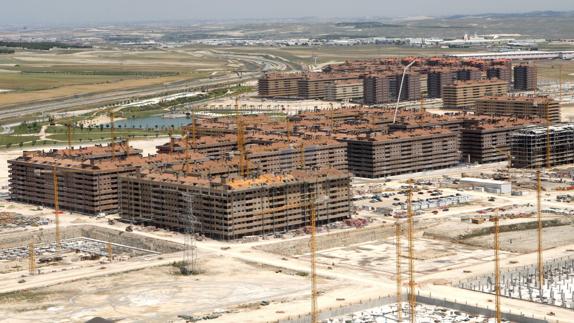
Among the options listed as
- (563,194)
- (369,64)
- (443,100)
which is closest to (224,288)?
(563,194)

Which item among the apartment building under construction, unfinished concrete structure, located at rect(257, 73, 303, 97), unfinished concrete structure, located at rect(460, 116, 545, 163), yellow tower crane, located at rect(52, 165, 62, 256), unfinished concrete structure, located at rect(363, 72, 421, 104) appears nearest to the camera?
yellow tower crane, located at rect(52, 165, 62, 256)

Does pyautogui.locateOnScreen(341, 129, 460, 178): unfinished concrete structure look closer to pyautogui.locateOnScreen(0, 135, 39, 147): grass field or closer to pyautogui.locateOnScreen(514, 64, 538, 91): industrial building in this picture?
pyautogui.locateOnScreen(0, 135, 39, 147): grass field

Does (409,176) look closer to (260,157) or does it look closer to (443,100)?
(260,157)

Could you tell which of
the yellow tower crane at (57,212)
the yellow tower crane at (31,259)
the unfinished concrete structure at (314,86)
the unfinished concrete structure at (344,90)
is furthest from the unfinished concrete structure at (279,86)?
the yellow tower crane at (31,259)

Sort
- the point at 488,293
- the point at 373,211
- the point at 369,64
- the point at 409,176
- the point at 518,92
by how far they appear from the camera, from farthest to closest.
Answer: the point at 369,64 → the point at 518,92 → the point at 409,176 → the point at 373,211 → the point at 488,293

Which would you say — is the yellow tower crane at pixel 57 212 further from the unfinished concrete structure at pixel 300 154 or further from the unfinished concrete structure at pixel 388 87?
the unfinished concrete structure at pixel 388 87

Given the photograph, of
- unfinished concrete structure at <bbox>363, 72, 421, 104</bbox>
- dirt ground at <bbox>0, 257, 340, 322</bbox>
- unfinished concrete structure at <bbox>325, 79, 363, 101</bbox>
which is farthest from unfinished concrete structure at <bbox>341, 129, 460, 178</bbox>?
unfinished concrete structure at <bbox>325, 79, 363, 101</bbox>

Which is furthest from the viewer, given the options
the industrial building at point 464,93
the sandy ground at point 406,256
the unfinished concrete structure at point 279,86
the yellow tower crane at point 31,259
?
the unfinished concrete structure at point 279,86
